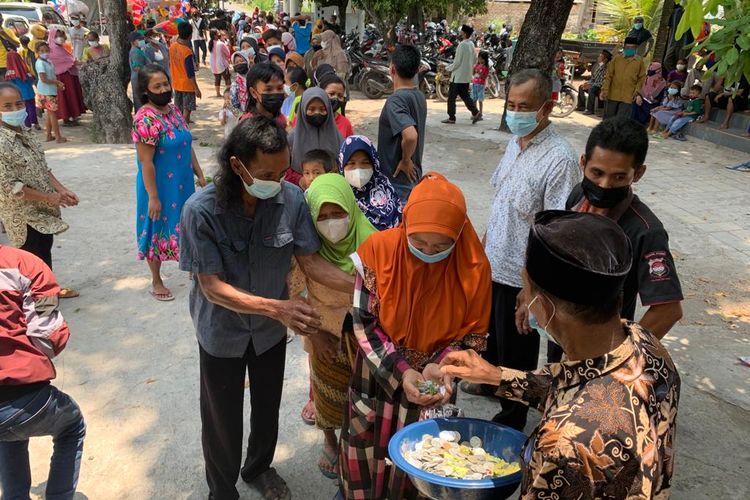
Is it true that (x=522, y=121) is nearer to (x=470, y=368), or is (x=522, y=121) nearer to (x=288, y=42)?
(x=470, y=368)

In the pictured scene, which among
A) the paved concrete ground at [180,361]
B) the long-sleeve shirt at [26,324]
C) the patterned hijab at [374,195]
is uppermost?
the patterned hijab at [374,195]

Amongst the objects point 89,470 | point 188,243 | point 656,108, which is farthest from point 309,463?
point 656,108

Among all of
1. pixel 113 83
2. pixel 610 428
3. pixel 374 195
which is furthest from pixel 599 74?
pixel 610 428

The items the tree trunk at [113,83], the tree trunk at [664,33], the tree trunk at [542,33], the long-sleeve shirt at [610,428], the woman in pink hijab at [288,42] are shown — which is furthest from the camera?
the woman in pink hijab at [288,42]

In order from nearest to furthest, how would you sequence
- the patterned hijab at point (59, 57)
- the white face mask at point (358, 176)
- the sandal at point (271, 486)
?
the sandal at point (271, 486) < the white face mask at point (358, 176) < the patterned hijab at point (59, 57)

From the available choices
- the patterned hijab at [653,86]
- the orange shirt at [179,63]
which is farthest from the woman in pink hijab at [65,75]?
the patterned hijab at [653,86]

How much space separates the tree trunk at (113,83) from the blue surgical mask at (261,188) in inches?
331

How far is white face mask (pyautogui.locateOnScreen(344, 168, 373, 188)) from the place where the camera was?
3.44 m

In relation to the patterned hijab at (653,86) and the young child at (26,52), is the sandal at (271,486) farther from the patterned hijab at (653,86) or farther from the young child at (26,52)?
the patterned hijab at (653,86)

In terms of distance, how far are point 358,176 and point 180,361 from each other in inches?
72.6

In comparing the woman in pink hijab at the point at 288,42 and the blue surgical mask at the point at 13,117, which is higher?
the woman in pink hijab at the point at 288,42

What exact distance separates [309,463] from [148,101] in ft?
9.41

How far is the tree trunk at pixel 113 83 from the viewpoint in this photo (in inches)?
367

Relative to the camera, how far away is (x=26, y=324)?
2.29 meters
